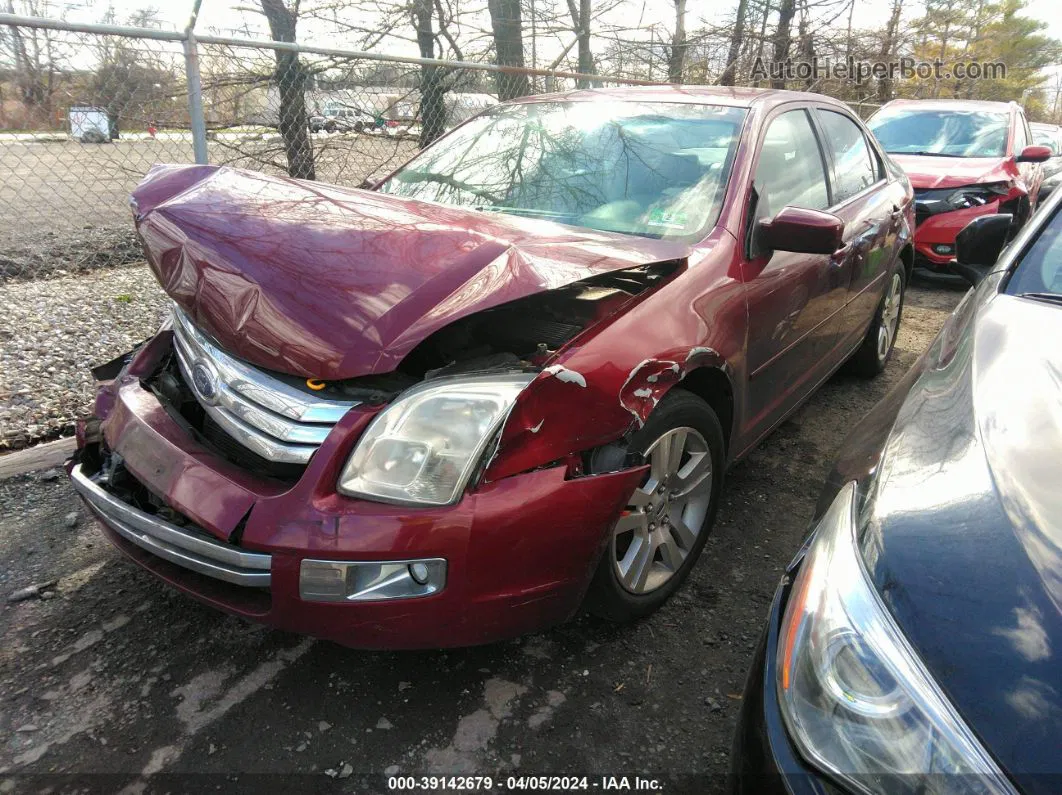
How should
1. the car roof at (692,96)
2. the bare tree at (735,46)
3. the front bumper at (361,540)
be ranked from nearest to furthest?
the front bumper at (361,540)
the car roof at (692,96)
the bare tree at (735,46)

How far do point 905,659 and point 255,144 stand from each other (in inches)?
216

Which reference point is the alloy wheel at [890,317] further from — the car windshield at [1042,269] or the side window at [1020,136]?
the side window at [1020,136]

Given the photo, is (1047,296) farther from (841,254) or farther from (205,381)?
(205,381)

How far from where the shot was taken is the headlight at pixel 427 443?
1.70 meters

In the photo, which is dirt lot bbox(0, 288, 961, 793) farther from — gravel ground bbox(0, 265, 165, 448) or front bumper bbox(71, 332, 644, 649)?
gravel ground bbox(0, 265, 165, 448)

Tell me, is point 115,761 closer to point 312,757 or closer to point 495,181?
point 312,757

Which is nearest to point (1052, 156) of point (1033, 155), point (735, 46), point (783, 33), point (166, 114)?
point (1033, 155)

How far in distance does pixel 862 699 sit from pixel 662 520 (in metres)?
1.22

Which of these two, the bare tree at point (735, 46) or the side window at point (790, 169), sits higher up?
the bare tree at point (735, 46)

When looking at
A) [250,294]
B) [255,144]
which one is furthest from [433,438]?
[255,144]

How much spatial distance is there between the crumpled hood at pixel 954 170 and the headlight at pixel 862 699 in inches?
261

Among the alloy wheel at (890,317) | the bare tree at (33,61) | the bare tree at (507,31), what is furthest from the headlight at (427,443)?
the bare tree at (507,31)

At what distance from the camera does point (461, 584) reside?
1719mm

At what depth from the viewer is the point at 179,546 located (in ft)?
5.97
